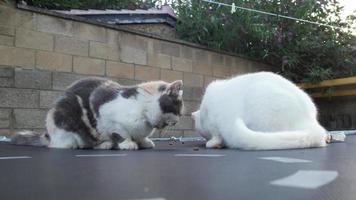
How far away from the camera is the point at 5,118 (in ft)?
10.7

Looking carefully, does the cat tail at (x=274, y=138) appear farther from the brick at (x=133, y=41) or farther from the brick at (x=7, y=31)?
the brick at (x=133, y=41)

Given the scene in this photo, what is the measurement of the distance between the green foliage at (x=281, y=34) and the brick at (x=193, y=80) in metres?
0.67

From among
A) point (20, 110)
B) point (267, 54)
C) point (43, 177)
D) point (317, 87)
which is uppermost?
point (267, 54)

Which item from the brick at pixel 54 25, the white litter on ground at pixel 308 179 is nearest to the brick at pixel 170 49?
the brick at pixel 54 25

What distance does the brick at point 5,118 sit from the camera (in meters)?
3.23

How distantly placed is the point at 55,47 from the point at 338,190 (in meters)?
3.08

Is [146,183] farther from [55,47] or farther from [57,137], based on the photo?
[55,47]

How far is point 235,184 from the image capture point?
1023mm

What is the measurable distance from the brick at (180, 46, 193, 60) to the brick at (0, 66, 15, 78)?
1.96 meters

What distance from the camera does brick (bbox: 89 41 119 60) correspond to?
12.7 ft

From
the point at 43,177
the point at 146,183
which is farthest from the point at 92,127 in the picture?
the point at 146,183

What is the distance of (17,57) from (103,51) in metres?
0.84

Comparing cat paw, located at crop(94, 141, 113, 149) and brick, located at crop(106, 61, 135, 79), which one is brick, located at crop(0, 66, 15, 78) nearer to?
brick, located at crop(106, 61, 135, 79)

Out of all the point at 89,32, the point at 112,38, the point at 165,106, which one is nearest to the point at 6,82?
the point at 89,32
